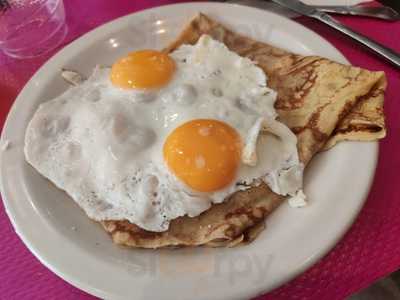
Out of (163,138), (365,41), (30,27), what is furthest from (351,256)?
(30,27)

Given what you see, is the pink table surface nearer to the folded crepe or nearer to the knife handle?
the knife handle

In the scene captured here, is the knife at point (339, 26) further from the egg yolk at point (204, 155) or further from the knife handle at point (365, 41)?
the egg yolk at point (204, 155)

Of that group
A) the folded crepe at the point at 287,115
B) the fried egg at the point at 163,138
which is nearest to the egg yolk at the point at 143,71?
the fried egg at the point at 163,138

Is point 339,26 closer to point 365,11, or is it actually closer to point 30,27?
point 365,11

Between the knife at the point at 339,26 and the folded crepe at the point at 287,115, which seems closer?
the folded crepe at the point at 287,115

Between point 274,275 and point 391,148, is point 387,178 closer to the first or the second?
point 391,148

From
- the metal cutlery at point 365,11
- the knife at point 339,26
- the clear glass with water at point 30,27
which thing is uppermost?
the metal cutlery at point 365,11

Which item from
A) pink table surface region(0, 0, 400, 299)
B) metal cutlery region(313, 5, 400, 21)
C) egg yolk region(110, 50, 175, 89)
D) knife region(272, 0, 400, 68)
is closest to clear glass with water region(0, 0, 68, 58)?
pink table surface region(0, 0, 400, 299)
